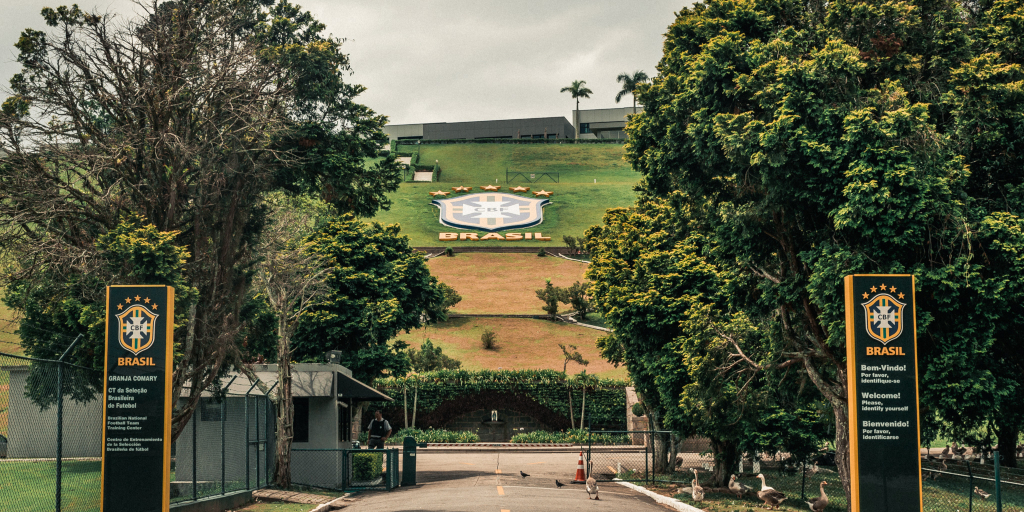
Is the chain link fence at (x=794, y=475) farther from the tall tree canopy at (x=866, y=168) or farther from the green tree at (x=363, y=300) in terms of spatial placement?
the green tree at (x=363, y=300)

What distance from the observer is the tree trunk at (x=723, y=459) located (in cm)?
2330

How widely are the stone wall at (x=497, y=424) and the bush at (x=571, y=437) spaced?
3.29 ft

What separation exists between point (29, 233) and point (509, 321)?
159ft

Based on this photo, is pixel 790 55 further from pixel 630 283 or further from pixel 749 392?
pixel 630 283

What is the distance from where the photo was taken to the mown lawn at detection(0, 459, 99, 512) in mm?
11430

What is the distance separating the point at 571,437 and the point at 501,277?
3638 centimetres

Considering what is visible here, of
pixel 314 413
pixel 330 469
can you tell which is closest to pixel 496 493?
pixel 330 469

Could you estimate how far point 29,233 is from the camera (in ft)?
46.0

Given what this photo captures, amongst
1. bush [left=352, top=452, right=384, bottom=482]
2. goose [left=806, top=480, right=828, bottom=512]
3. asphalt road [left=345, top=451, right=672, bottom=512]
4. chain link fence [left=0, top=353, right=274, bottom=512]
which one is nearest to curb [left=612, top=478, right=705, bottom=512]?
asphalt road [left=345, top=451, right=672, bottom=512]

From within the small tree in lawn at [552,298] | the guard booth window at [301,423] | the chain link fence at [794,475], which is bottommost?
the chain link fence at [794,475]

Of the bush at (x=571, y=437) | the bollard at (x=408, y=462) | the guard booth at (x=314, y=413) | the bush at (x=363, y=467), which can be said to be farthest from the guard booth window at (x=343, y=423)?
the bush at (x=571, y=437)

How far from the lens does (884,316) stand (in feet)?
39.4

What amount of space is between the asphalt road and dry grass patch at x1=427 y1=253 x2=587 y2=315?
34.7m

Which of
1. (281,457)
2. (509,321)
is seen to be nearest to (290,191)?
(281,457)
